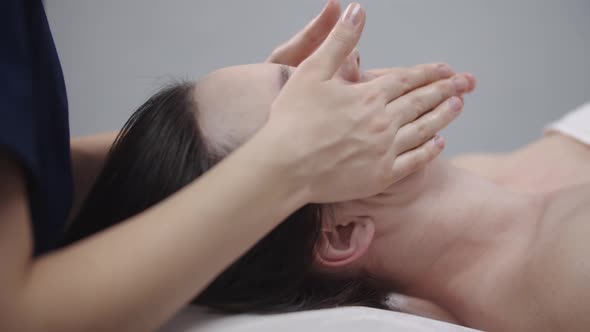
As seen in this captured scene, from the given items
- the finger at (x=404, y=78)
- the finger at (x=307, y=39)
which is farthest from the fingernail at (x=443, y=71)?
the finger at (x=307, y=39)

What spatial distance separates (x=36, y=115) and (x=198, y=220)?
0.31 m

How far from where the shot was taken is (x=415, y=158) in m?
0.86

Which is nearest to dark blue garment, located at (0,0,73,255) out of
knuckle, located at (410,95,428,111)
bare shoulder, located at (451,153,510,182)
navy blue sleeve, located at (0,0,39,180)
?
navy blue sleeve, located at (0,0,39,180)

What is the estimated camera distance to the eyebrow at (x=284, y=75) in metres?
0.89

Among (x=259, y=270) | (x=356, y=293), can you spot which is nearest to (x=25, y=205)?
(x=259, y=270)

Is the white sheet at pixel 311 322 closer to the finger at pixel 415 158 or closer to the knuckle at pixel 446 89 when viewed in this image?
the finger at pixel 415 158

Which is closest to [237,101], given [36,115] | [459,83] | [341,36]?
[341,36]

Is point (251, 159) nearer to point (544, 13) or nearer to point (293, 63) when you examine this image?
point (293, 63)

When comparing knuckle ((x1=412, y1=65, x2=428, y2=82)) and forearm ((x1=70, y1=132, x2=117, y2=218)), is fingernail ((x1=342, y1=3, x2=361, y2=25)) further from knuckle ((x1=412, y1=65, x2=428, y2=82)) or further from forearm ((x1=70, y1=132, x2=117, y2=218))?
forearm ((x1=70, y1=132, x2=117, y2=218))

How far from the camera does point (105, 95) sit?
1.53 meters

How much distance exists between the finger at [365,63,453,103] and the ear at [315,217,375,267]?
22 cm

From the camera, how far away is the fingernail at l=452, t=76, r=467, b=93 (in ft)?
3.22

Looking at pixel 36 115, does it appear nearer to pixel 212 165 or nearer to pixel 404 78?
pixel 212 165

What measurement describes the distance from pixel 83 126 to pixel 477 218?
1.12 meters
